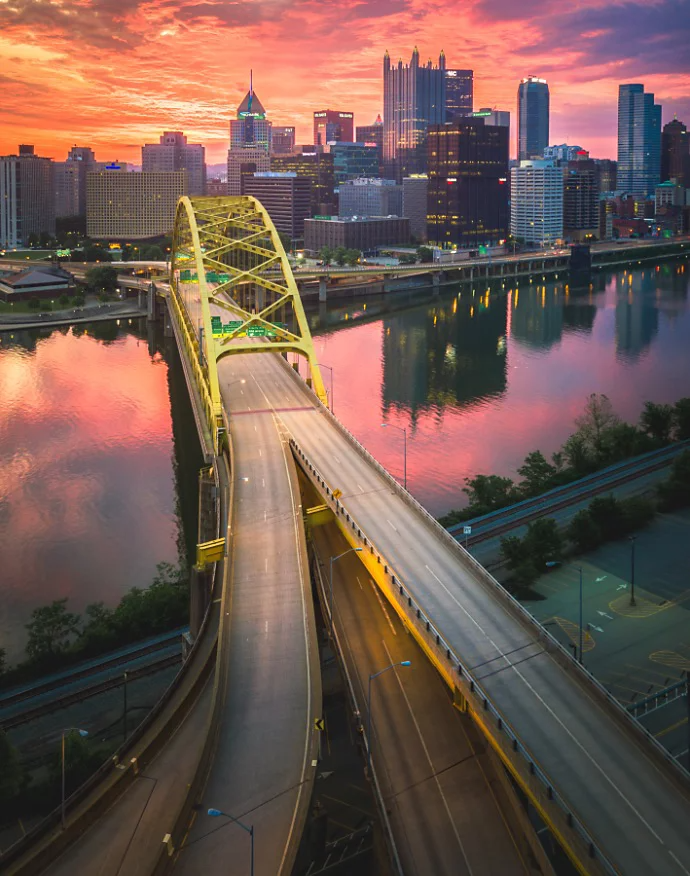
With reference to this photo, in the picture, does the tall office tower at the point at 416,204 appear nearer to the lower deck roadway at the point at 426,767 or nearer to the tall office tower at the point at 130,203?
the tall office tower at the point at 130,203

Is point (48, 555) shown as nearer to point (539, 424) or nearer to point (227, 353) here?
point (227, 353)

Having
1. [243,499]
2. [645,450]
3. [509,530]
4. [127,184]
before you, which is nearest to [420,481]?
[509,530]

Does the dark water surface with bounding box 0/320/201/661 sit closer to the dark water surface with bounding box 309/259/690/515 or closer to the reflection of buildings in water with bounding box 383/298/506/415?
the dark water surface with bounding box 309/259/690/515

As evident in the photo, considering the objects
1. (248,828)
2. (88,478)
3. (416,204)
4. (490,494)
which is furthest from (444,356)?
(416,204)

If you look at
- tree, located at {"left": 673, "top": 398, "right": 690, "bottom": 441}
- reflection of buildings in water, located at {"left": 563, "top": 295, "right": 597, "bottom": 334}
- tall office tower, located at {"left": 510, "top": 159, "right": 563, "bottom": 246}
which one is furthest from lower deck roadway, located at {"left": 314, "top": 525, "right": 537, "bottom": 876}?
tall office tower, located at {"left": 510, "top": 159, "right": 563, "bottom": 246}

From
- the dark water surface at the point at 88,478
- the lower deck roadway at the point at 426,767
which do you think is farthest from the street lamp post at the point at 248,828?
the dark water surface at the point at 88,478

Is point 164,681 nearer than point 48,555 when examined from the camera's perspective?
Yes
